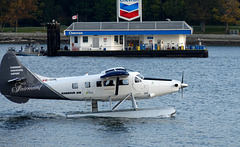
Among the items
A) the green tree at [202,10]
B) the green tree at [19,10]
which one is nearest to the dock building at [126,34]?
the green tree at [202,10]

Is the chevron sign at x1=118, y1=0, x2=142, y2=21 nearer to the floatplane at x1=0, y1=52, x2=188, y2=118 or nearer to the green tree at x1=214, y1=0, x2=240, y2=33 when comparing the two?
the green tree at x1=214, y1=0, x2=240, y2=33

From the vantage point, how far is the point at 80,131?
31.8 m

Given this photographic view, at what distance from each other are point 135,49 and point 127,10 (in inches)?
241

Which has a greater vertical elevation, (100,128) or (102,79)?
(102,79)

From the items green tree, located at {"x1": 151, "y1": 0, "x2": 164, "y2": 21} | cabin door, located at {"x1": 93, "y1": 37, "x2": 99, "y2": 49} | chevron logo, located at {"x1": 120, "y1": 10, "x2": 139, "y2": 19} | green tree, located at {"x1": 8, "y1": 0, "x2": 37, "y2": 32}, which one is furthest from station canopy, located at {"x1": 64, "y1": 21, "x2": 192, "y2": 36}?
green tree, located at {"x1": 8, "y1": 0, "x2": 37, "y2": 32}

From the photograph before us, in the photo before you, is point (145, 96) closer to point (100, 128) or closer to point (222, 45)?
point (100, 128)

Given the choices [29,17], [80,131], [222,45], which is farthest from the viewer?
[29,17]

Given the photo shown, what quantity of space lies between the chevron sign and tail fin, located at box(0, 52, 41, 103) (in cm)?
4551

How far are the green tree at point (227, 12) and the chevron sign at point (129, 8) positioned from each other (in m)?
41.2

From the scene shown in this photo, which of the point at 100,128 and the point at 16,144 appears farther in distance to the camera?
the point at 100,128

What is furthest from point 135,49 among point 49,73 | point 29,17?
point 29,17

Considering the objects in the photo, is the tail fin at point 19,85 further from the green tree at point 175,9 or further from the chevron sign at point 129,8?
the green tree at point 175,9

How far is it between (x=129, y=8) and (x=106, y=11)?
49.4 metres

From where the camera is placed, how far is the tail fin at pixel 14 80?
112 ft
